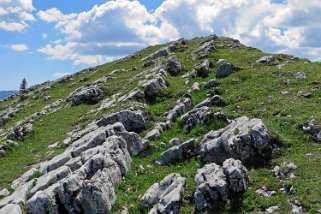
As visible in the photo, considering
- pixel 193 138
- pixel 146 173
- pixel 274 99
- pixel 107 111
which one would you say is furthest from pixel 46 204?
pixel 274 99

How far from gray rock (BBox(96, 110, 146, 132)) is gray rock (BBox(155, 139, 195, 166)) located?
7.14 meters

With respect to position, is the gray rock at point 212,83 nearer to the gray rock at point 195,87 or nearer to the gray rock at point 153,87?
the gray rock at point 195,87

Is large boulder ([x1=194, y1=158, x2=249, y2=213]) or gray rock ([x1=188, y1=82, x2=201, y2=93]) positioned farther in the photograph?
gray rock ([x1=188, y1=82, x2=201, y2=93])

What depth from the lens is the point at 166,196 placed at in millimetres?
24500

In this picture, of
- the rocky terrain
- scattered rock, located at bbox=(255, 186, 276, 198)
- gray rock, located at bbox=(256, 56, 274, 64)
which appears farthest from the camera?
gray rock, located at bbox=(256, 56, 274, 64)

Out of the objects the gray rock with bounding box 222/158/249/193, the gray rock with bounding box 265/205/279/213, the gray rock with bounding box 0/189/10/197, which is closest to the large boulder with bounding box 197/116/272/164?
the gray rock with bounding box 222/158/249/193

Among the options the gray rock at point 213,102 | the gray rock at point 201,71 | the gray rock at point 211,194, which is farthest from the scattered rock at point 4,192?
the gray rock at point 201,71

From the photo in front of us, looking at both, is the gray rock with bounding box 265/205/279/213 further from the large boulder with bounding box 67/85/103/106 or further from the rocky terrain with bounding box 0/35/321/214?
the large boulder with bounding box 67/85/103/106

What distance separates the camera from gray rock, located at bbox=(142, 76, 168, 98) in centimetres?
4675

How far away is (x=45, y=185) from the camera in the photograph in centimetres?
2745

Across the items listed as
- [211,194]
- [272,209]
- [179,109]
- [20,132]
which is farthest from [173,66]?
[272,209]

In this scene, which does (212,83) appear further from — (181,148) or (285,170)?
(285,170)

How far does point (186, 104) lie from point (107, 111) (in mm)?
8372

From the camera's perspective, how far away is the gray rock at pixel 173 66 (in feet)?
185
